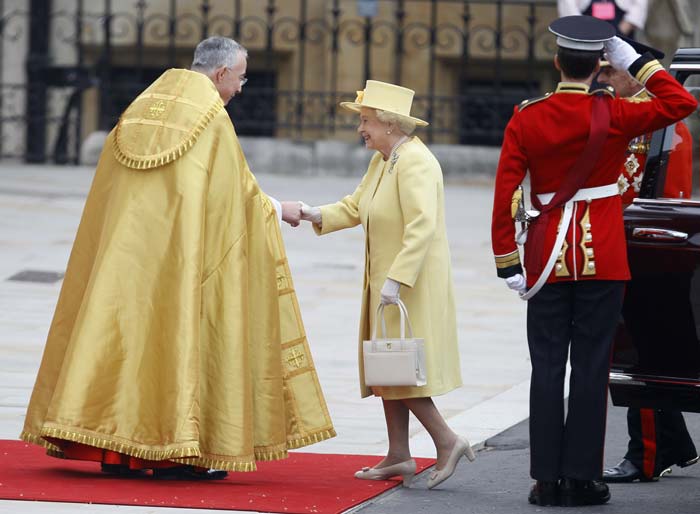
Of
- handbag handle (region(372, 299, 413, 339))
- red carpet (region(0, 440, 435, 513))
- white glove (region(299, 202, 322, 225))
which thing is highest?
white glove (region(299, 202, 322, 225))

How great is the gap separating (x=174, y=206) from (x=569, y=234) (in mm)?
1458

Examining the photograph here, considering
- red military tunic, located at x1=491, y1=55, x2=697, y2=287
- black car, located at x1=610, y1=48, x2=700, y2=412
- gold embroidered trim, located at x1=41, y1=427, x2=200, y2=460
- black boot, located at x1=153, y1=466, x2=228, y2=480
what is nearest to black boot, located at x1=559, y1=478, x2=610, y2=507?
black car, located at x1=610, y1=48, x2=700, y2=412

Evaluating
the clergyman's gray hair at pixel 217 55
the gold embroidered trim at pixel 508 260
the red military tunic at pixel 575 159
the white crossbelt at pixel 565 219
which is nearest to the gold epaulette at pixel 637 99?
the red military tunic at pixel 575 159

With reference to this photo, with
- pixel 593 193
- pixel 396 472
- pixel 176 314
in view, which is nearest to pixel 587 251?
pixel 593 193

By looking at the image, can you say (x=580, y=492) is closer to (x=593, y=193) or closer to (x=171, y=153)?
(x=593, y=193)

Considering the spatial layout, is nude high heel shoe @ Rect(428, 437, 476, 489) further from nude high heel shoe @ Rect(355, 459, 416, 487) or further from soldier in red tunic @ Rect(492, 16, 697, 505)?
soldier in red tunic @ Rect(492, 16, 697, 505)

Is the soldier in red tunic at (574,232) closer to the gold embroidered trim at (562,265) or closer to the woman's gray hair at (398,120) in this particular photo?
the gold embroidered trim at (562,265)

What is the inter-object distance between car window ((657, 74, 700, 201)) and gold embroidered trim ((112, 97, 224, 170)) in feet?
5.65

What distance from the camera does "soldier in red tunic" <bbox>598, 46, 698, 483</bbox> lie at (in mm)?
6418

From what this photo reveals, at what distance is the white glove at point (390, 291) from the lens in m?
6.19

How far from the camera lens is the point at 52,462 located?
21.5 feet

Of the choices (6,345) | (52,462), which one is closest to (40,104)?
(6,345)

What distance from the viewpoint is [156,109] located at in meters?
6.35

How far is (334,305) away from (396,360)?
4867 mm
